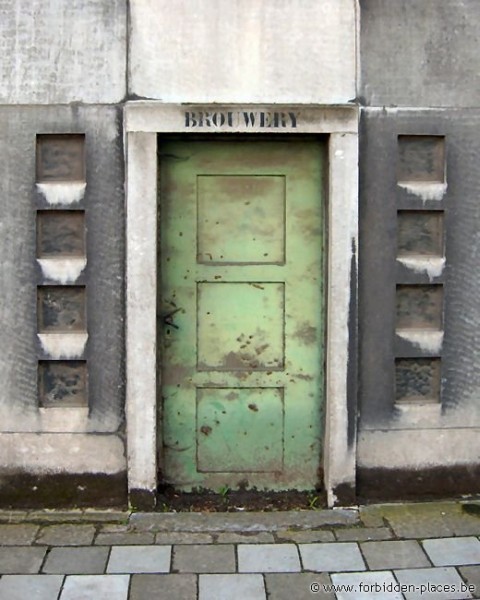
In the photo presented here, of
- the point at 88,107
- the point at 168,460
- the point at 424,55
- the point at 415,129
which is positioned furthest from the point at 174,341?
the point at 424,55

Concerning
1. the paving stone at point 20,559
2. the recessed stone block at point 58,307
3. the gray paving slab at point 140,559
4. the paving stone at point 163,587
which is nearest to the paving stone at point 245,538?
the gray paving slab at point 140,559

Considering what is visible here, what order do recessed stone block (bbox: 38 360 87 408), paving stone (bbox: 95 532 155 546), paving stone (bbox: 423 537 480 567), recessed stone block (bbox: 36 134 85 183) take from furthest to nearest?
recessed stone block (bbox: 38 360 87 408) → recessed stone block (bbox: 36 134 85 183) → paving stone (bbox: 95 532 155 546) → paving stone (bbox: 423 537 480 567)

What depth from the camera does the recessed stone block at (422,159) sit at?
4848 millimetres

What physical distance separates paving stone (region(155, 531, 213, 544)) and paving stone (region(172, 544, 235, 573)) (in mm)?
63

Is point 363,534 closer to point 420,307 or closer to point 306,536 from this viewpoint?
point 306,536

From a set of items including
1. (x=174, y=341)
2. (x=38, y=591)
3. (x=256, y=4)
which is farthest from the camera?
(x=174, y=341)

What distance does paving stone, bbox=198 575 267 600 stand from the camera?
385 cm

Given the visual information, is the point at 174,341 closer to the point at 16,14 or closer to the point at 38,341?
the point at 38,341

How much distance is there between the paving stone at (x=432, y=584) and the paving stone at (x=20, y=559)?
195 centimetres

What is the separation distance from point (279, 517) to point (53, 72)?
10.1ft

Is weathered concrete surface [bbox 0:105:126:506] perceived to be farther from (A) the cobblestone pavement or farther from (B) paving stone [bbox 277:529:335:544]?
(B) paving stone [bbox 277:529:335:544]

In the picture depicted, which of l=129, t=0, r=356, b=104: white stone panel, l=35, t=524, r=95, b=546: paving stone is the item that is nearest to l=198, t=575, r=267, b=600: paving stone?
l=35, t=524, r=95, b=546: paving stone

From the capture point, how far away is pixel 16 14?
4.66m

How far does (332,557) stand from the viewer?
13.9 ft
